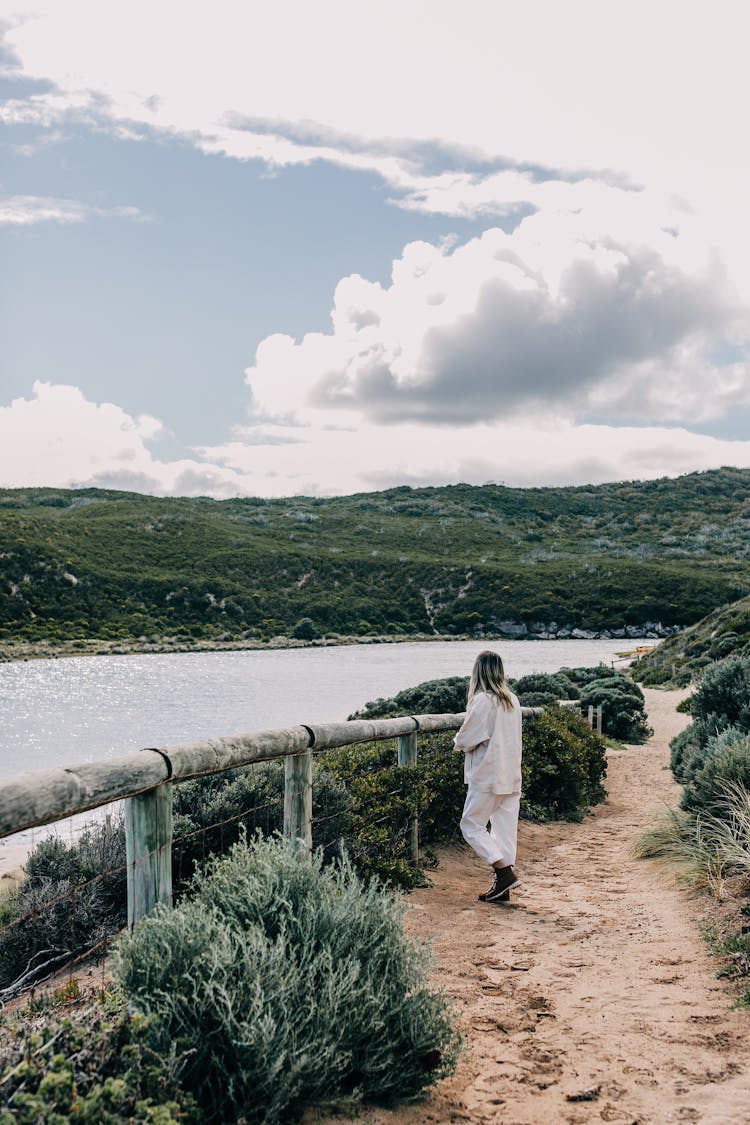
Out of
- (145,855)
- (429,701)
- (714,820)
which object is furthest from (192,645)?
(145,855)

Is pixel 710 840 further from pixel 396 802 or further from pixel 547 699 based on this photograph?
pixel 547 699

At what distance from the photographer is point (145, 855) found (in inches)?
141

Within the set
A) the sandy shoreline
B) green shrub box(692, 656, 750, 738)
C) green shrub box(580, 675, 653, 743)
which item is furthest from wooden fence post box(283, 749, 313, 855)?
the sandy shoreline

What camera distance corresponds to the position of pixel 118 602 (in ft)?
258

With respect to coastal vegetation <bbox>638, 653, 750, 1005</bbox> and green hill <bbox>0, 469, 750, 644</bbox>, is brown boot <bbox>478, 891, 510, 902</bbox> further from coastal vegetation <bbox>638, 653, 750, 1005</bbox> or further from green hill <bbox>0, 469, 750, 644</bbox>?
green hill <bbox>0, 469, 750, 644</bbox>

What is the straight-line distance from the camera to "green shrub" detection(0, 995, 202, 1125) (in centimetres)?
224

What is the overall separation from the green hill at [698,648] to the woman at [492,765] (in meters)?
26.4

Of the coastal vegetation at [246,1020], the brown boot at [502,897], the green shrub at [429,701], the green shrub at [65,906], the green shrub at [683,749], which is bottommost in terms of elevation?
the green shrub at [429,701]

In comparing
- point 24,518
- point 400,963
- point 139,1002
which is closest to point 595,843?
point 400,963

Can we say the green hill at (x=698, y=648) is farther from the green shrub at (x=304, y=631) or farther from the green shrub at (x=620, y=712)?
the green shrub at (x=304, y=631)

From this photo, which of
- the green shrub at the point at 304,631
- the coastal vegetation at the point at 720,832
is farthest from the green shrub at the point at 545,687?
the green shrub at the point at 304,631

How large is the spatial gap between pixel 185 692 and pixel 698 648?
21875mm

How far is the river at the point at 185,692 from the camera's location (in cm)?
2236

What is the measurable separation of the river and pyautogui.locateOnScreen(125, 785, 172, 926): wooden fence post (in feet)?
43.5
